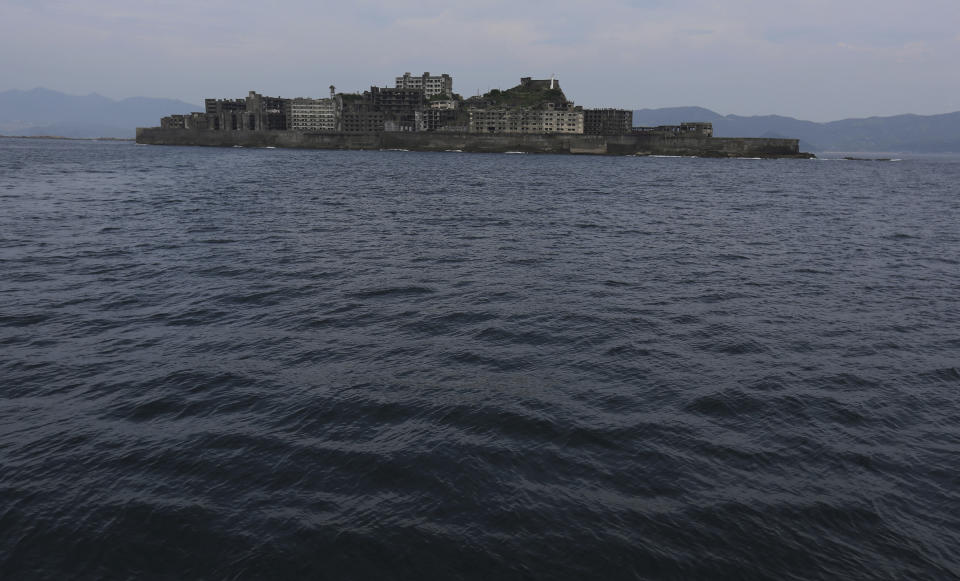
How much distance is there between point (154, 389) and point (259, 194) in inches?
1797

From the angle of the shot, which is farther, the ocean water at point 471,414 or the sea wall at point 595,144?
the sea wall at point 595,144

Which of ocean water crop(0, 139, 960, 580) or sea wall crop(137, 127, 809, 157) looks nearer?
ocean water crop(0, 139, 960, 580)

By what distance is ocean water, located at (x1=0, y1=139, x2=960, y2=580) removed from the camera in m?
8.35

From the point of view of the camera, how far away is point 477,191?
63.6 meters

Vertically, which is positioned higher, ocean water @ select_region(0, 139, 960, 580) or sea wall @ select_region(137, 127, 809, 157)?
sea wall @ select_region(137, 127, 809, 157)

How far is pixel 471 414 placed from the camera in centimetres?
1241

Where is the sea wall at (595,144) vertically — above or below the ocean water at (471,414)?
above

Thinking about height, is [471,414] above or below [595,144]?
below

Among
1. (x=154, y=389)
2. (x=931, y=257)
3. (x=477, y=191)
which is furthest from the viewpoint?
(x=477, y=191)

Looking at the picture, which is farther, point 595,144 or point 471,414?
point 595,144

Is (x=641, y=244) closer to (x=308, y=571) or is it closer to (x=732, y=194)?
(x=308, y=571)

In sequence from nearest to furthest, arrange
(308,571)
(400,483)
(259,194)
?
(308,571) < (400,483) < (259,194)

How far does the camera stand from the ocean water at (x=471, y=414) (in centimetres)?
835

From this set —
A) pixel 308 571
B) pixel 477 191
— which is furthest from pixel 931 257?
pixel 477 191
